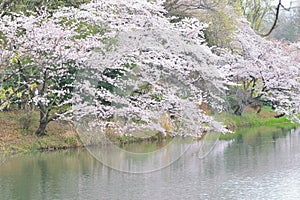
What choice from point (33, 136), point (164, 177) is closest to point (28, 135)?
point (33, 136)

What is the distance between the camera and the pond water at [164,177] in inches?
373

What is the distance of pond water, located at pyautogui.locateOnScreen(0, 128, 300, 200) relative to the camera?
31.1ft

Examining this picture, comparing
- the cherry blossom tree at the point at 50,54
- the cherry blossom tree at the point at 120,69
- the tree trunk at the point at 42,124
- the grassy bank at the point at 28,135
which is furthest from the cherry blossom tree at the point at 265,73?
the tree trunk at the point at 42,124

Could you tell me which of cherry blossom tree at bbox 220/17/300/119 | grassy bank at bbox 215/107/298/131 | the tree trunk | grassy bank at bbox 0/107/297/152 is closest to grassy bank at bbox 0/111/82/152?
grassy bank at bbox 0/107/297/152

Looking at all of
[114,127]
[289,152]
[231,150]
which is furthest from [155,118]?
[289,152]

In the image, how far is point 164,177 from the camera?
37.5 ft

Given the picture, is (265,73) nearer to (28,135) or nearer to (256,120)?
(256,120)

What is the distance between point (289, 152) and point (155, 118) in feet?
13.8

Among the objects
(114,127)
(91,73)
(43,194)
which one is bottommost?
(43,194)

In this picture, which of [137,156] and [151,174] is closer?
[151,174]

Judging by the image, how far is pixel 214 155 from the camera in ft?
48.6

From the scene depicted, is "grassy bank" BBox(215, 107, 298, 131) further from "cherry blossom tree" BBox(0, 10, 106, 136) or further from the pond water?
"cherry blossom tree" BBox(0, 10, 106, 136)

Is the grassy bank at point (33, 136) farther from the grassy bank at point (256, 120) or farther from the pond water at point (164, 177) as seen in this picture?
the grassy bank at point (256, 120)

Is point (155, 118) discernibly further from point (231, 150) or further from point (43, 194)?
point (43, 194)
